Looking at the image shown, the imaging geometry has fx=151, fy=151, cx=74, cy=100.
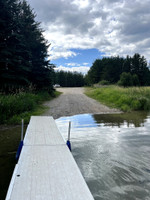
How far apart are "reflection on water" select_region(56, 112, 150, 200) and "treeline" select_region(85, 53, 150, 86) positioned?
49237mm

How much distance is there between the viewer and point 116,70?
58.7 meters

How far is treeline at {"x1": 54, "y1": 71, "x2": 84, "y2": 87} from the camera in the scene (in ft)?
208

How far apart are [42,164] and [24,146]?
2.84ft

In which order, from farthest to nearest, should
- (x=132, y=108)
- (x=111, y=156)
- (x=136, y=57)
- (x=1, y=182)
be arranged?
1. (x=136, y=57)
2. (x=132, y=108)
3. (x=111, y=156)
4. (x=1, y=182)

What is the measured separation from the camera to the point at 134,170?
9.94ft

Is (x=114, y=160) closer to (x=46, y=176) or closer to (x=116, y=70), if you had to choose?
(x=46, y=176)

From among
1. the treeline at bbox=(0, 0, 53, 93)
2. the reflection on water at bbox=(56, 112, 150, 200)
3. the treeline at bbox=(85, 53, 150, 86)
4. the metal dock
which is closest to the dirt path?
the treeline at bbox=(0, 0, 53, 93)

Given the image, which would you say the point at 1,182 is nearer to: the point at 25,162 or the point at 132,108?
the point at 25,162

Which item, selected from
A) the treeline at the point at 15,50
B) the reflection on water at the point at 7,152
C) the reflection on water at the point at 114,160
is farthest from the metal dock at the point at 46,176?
the treeline at the point at 15,50

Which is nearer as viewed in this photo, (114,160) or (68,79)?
(114,160)

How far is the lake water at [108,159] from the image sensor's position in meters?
2.47

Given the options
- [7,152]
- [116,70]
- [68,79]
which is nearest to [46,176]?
[7,152]

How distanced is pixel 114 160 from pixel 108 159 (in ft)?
0.44

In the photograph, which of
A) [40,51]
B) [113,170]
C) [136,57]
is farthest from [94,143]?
[136,57]
